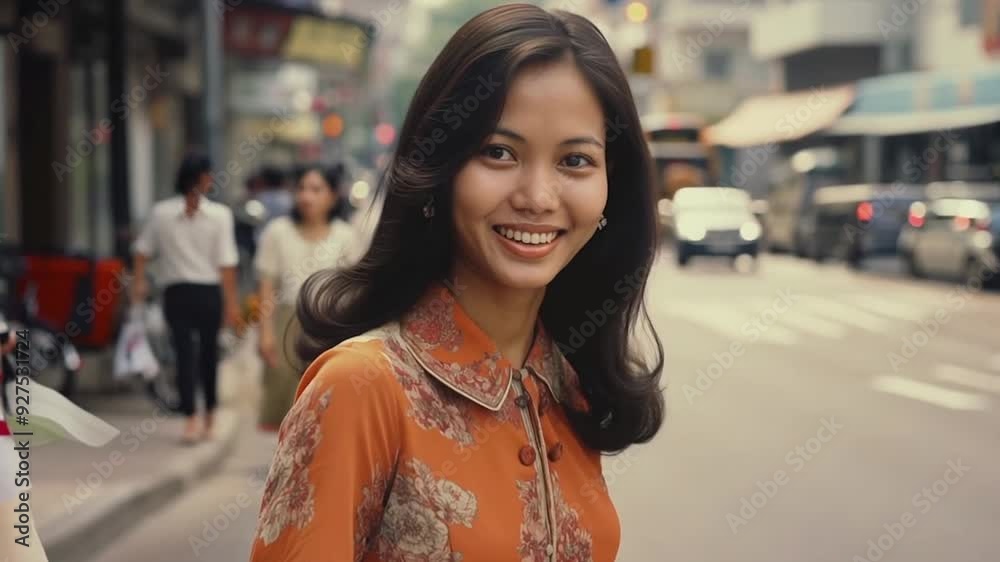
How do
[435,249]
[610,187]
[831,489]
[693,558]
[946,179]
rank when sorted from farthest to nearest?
1. [946,179]
2. [831,489]
3. [693,558]
4. [610,187]
5. [435,249]

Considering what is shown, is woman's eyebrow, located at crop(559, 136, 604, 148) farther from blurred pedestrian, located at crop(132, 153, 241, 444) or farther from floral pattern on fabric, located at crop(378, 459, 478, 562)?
blurred pedestrian, located at crop(132, 153, 241, 444)

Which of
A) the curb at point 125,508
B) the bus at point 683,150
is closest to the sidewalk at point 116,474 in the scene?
the curb at point 125,508

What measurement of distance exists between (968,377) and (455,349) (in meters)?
13.0

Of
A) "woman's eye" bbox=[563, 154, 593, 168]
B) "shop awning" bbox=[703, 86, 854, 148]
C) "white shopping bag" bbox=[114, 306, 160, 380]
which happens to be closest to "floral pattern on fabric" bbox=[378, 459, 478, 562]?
"woman's eye" bbox=[563, 154, 593, 168]

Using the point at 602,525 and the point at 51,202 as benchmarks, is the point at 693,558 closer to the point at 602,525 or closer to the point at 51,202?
the point at 602,525

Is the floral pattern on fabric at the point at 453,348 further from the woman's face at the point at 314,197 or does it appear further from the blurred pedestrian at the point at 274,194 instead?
the blurred pedestrian at the point at 274,194

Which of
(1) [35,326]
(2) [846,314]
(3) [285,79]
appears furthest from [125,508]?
(3) [285,79]

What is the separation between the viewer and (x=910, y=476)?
9.28 metres

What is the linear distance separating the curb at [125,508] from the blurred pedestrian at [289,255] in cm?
50

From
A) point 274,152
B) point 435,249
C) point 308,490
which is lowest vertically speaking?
point 274,152

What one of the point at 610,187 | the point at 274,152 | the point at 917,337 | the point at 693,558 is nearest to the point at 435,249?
the point at 610,187

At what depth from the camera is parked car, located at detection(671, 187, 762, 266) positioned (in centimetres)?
3177

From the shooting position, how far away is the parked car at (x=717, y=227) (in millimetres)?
31766

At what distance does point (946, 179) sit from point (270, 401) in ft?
74.6
